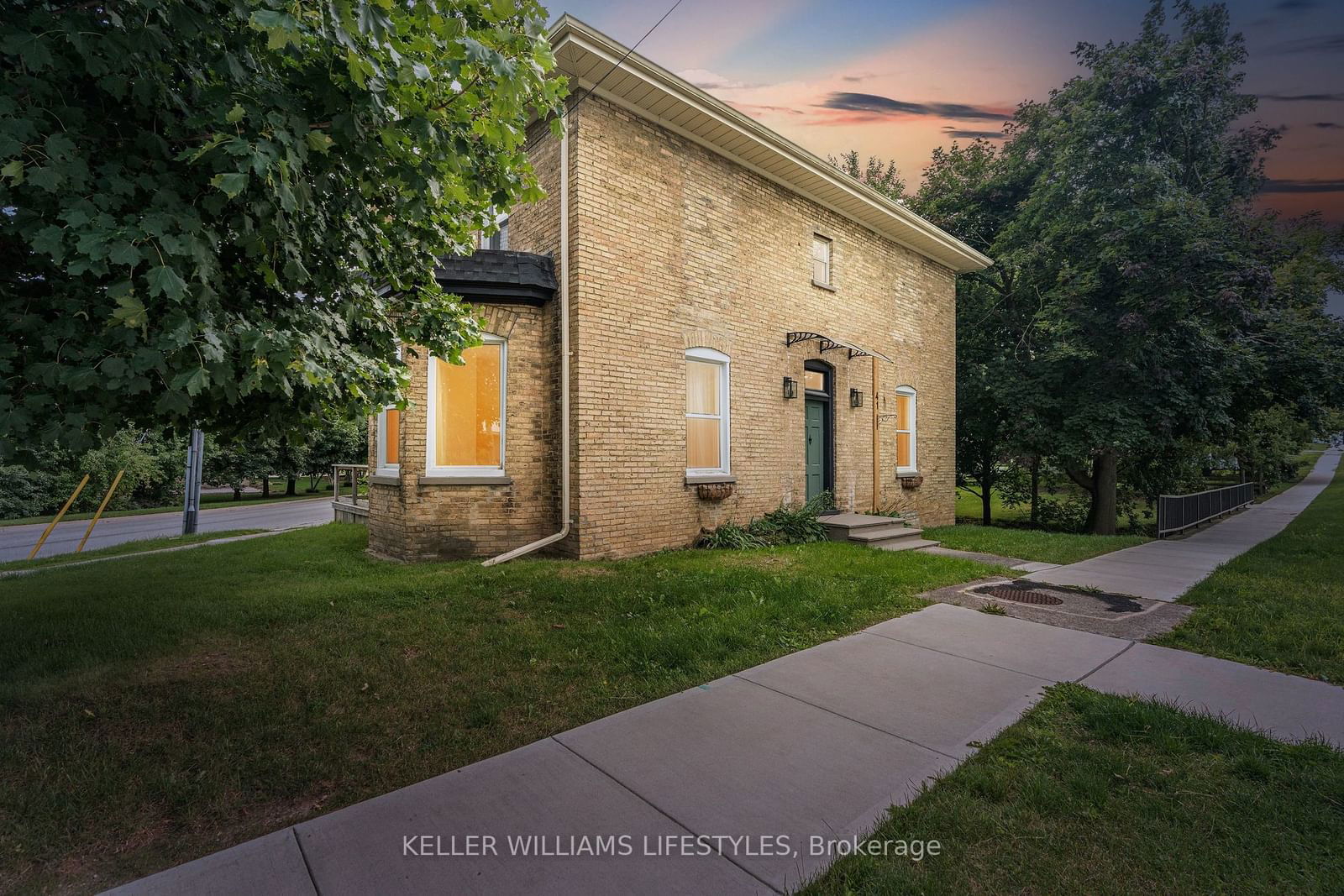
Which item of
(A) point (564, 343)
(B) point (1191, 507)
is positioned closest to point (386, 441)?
(A) point (564, 343)

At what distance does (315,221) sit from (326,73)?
76 cm

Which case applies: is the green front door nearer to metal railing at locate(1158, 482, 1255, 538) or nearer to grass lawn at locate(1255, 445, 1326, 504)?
metal railing at locate(1158, 482, 1255, 538)

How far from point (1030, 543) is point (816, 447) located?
3955 millimetres

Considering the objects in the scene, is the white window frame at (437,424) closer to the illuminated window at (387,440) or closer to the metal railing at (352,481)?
the illuminated window at (387,440)

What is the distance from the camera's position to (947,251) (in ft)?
45.5

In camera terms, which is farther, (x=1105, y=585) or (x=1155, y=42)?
(x=1155, y=42)

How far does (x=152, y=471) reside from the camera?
21344 mm

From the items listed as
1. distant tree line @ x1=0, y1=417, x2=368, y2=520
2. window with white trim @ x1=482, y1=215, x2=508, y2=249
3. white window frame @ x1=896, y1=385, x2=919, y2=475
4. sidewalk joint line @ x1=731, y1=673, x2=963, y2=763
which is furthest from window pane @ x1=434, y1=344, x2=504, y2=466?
distant tree line @ x1=0, y1=417, x2=368, y2=520

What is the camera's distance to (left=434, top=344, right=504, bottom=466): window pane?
8.09 meters

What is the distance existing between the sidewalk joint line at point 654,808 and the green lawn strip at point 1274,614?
4362mm

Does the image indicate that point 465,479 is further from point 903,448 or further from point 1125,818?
point 903,448

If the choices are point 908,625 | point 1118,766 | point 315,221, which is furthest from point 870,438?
point 315,221

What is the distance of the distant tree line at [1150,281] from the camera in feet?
38.2

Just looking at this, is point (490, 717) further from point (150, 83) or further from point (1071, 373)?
point (1071, 373)
